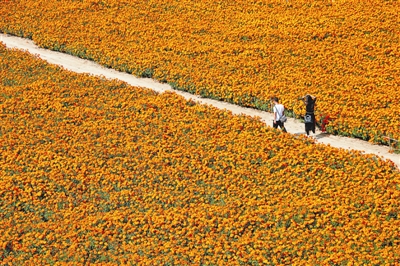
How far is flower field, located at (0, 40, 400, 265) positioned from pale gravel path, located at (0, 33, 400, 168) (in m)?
1.48

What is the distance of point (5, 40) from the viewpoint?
33594 millimetres

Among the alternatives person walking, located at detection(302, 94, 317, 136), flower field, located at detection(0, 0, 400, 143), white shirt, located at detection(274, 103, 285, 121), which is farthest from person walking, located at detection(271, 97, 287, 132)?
flower field, located at detection(0, 0, 400, 143)

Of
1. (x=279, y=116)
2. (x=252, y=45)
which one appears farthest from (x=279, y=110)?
(x=252, y=45)

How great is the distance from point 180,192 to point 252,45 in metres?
13.2

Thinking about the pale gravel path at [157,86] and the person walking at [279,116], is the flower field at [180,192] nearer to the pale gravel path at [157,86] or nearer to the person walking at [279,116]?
the person walking at [279,116]

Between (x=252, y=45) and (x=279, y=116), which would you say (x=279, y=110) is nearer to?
(x=279, y=116)

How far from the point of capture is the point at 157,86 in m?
26.3

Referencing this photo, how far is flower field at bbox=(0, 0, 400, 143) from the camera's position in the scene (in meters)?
22.7

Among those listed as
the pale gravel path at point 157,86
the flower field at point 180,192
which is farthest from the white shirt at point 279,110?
the pale gravel path at point 157,86

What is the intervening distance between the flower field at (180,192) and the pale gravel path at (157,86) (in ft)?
4.84

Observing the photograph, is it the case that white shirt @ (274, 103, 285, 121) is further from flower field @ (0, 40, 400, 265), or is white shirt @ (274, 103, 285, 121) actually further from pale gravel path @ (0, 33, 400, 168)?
pale gravel path @ (0, 33, 400, 168)

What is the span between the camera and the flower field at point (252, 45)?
22688mm

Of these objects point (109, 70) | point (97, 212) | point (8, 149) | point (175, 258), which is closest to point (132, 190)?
point (97, 212)

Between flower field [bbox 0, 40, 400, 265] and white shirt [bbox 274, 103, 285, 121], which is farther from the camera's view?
white shirt [bbox 274, 103, 285, 121]
